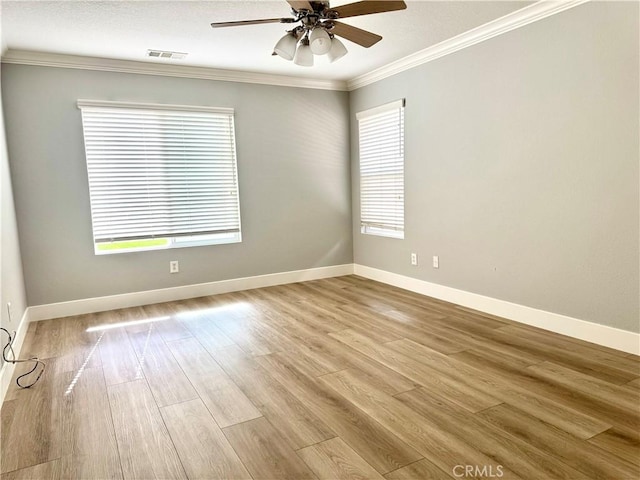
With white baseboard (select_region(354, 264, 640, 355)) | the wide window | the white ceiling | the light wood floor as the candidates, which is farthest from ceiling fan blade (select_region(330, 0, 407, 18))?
the wide window

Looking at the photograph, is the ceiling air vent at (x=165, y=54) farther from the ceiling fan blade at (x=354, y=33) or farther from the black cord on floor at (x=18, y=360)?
the black cord on floor at (x=18, y=360)

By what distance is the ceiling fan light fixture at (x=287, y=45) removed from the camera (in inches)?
100

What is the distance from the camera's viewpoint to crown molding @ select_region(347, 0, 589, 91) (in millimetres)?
3033

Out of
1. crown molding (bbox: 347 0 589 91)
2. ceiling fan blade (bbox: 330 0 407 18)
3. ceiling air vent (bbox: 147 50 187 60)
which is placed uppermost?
ceiling air vent (bbox: 147 50 187 60)

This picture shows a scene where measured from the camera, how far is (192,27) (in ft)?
10.8

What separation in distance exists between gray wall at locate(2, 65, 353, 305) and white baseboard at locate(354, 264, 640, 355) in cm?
135

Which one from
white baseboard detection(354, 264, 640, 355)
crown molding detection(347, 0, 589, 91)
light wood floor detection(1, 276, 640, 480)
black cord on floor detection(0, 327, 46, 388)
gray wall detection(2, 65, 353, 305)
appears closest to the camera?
light wood floor detection(1, 276, 640, 480)

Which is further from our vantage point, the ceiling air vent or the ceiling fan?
the ceiling air vent

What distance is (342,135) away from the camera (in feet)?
17.8

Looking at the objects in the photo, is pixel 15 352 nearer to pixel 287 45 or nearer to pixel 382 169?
pixel 287 45

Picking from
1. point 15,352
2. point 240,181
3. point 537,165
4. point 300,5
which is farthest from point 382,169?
point 15,352

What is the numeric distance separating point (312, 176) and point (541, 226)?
9.12 feet

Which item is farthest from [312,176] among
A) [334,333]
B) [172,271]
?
[334,333]

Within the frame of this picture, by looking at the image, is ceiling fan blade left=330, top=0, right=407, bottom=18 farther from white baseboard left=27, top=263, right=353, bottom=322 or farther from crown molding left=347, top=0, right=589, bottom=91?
white baseboard left=27, top=263, right=353, bottom=322
